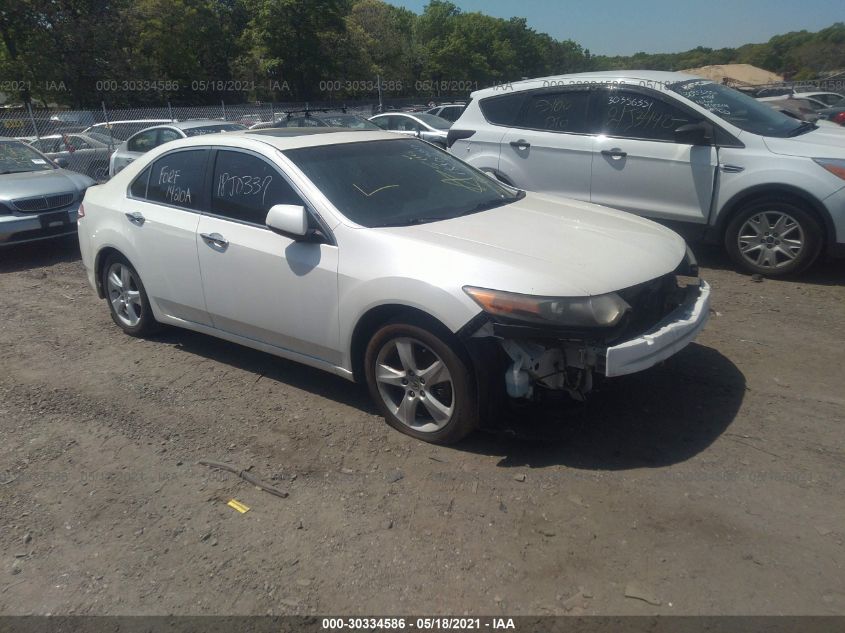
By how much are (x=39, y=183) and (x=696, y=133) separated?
320 inches

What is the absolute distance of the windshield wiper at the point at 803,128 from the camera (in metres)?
6.71

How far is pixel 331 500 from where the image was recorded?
3.46 m

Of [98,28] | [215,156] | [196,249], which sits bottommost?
[196,249]

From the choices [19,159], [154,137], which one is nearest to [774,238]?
[19,159]

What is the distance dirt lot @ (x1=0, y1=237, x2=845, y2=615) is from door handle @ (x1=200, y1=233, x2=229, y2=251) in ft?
3.16

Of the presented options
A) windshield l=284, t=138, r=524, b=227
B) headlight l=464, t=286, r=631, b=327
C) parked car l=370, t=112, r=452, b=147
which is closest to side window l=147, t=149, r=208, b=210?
windshield l=284, t=138, r=524, b=227

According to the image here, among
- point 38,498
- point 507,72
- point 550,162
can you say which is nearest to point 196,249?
point 38,498

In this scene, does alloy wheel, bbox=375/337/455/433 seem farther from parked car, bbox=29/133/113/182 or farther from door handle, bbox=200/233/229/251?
parked car, bbox=29/133/113/182

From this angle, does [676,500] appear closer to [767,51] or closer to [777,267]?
[777,267]

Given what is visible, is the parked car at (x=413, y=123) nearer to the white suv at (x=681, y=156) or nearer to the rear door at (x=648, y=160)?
the white suv at (x=681, y=156)

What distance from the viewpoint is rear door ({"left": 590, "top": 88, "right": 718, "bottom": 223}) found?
22.2ft

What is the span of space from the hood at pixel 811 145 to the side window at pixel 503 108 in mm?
2635

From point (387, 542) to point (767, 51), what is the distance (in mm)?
94648

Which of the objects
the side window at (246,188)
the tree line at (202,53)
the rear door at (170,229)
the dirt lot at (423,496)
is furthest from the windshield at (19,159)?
the tree line at (202,53)
